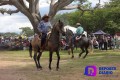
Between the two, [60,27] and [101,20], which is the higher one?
[101,20]

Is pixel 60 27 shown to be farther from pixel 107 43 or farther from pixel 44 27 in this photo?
pixel 107 43

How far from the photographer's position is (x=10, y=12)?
44.1 m

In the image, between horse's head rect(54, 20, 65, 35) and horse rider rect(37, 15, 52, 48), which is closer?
horse's head rect(54, 20, 65, 35)

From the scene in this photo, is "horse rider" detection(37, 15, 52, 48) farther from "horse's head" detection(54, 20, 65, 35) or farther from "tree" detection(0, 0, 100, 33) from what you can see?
"tree" detection(0, 0, 100, 33)

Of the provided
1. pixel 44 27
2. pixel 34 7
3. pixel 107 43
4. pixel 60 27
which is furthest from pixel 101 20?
pixel 60 27

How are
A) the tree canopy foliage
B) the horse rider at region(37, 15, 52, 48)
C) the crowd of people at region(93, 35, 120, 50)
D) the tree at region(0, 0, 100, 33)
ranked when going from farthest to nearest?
1. the tree canopy foliage
2. the crowd of people at region(93, 35, 120, 50)
3. the tree at region(0, 0, 100, 33)
4. the horse rider at region(37, 15, 52, 48)

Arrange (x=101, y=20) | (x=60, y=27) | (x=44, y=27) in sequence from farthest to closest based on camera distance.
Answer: (x=101, y=20) → (x=44, y=27) → (x=60, y=27)

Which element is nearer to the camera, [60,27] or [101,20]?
[60,27]

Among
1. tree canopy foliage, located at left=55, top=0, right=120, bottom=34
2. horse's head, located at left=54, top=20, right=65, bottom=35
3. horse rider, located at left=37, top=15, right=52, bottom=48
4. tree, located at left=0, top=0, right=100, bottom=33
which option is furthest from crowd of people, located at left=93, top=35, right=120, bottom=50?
horse's head, located at left=54, top=20, right=65, bottom=35

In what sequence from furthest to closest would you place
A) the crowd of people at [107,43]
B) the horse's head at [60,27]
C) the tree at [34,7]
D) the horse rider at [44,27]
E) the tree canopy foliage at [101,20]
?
the tree canopy foliage at [101,20]
the crowd of people at [107,43]
the tree at [34,7]
the horse rider at [44,27]
the horse's head at [60,27]

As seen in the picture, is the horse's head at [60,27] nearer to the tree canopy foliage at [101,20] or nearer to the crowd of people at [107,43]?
the crowd of people at [107,43]

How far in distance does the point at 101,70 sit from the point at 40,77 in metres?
2.52

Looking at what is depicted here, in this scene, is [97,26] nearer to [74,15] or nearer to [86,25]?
[86,25]

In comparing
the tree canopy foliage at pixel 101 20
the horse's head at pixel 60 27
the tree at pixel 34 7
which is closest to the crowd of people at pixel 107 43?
the tree at pixel 34 7
